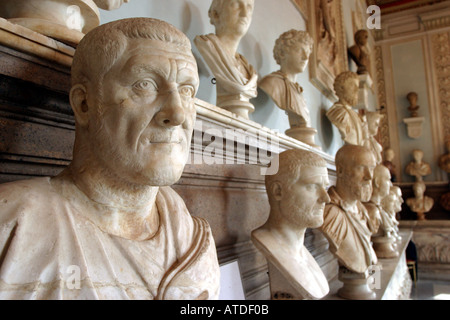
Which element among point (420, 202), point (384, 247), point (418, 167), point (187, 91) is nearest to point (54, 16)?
point (187, 91)

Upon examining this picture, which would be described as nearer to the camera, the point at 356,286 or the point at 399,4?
the point at 356,286

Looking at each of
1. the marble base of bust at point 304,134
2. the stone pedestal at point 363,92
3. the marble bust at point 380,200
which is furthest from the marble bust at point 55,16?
the stone pedestal at point 363,92

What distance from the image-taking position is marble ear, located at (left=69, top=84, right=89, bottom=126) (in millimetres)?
885

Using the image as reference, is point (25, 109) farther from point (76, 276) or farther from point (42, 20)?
point (76, 276)

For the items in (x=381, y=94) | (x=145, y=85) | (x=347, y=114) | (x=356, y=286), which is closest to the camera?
(x=145, y=85)

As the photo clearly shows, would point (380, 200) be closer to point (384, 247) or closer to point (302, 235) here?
point (384, 247)

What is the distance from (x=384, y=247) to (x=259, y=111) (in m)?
1.90

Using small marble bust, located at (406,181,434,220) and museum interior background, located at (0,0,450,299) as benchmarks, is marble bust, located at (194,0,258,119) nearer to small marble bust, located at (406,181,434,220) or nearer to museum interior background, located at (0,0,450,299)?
museum interior background, located at (0,0,450,299)

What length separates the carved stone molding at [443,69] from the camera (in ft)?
28.1

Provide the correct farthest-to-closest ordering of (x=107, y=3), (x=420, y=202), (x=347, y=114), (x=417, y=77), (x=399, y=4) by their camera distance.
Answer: (x=399, y=4) → (x=417, y=77) → (x=420, y=202) → (x=347, y=114) → (x=107, y=3)

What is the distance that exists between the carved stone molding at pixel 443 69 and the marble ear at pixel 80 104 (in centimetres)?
961

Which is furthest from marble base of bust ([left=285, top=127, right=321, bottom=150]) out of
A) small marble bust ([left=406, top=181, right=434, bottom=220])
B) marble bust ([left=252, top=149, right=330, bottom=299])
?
small marble bust ([left=406, top=181, right=434, bottom=220])

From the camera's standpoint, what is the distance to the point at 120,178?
0.88m

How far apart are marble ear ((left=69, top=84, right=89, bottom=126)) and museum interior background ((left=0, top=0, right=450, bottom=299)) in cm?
17
